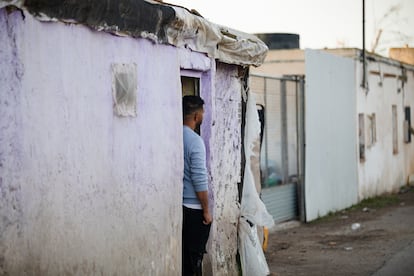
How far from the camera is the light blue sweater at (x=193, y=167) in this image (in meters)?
7.69

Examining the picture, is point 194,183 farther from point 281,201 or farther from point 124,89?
point 281,201

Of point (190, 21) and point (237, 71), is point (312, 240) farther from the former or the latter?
point (190, 21)

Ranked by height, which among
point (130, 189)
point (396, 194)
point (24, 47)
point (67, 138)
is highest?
point (24, 47)

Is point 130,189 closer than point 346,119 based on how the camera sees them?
Yes

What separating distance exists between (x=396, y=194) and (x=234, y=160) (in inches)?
589

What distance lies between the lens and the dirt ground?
434 inches

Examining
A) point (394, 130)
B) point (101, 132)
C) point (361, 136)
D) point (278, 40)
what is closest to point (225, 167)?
point (101, 132)

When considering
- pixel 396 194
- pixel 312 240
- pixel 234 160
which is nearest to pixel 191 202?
pixel 234 160

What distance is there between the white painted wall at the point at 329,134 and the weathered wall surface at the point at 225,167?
6.90 metres

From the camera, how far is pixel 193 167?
7742 mm

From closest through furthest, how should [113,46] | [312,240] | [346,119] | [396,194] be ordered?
[113,46] → [312,240] → [346,119] → [396,194]

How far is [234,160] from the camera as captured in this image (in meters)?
9.44

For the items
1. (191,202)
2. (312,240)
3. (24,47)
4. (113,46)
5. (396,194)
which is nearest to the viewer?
(24,47)

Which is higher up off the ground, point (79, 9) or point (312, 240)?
point (79, 9)
